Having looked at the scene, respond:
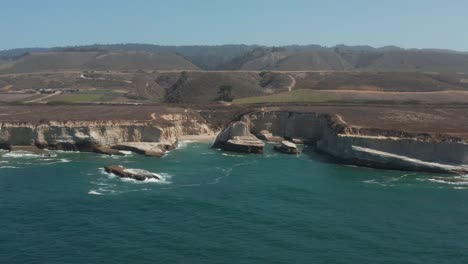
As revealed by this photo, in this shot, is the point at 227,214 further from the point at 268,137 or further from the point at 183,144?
the point at 268,137

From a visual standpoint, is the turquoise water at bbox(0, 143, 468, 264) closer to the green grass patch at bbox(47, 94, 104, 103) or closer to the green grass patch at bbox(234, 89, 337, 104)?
the green grass patch at bbox(234, 89, 337, 104)

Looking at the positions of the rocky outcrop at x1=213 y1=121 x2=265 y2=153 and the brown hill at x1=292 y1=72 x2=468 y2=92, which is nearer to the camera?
the rocky outcrop at x1=213 y1=121 x2=265 y2=153

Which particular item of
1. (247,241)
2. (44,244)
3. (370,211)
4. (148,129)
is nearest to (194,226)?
(247,241)

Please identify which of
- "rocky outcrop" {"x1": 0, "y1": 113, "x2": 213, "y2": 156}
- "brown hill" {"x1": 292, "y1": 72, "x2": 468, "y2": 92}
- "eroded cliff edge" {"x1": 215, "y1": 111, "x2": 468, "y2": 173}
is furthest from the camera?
"brown hill" {"x1": 292, "y1": 72, "x2": 468, "y2": 92}

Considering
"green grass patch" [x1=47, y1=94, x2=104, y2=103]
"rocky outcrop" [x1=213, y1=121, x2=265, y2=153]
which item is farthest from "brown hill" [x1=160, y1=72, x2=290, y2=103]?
"rocky outcrop" [x1=213, y1=121, x2=265, y2=153]

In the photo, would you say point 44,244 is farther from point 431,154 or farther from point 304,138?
point 304,138

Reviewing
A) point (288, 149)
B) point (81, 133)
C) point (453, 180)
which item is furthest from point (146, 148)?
point (453, 180)

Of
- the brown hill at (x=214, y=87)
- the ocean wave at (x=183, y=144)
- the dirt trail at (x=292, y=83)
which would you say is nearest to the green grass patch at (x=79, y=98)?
the brown hill at (x=214, y=87)
